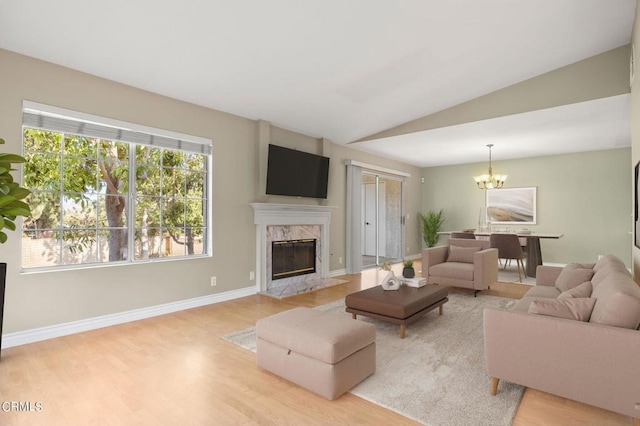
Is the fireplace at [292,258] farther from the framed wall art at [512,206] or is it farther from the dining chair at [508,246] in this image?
the framed wall art at [512,206]

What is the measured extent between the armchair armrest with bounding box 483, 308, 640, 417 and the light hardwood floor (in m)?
0.22

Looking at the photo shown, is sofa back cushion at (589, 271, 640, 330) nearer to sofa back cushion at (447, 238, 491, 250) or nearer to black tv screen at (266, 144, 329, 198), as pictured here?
sofa back cushion at (447, 238, 491, 250)

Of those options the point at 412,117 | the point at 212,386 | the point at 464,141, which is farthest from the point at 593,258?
the point at 212,386

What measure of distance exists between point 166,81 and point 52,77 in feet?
3.39

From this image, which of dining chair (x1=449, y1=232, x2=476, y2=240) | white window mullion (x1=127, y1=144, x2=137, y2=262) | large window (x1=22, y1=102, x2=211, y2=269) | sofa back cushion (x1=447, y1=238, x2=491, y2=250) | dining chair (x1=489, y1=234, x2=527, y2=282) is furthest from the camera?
dining chair (x1=449, y1=232, x2=476, y2=240)

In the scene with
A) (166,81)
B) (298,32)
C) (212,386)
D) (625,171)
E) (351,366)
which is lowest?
(212,386)

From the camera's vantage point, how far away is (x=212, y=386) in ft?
7.79

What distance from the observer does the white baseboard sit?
313cm

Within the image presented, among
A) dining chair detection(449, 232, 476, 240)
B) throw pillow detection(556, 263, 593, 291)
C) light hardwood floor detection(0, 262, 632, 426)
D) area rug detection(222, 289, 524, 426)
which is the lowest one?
light hardwood floor detection(0, 262, 632, 426)

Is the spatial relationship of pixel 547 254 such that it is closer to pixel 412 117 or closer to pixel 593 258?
pixel 593 258

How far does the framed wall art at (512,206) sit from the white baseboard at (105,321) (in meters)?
6.74

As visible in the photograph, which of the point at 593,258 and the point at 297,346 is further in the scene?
the point at 593,258

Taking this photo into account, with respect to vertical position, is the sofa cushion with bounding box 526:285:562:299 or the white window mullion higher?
the white window mullion

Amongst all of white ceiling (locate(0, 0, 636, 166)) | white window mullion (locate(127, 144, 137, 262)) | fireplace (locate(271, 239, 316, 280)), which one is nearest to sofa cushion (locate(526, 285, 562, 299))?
white ceiling (locate(0, 0, 636, 166))
